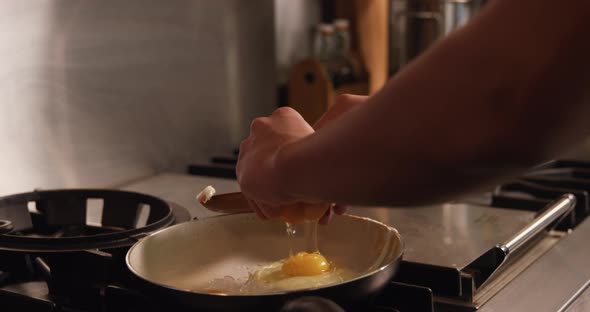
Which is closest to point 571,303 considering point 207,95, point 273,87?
point 207,95

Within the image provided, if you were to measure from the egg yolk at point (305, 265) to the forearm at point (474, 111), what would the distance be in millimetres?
247

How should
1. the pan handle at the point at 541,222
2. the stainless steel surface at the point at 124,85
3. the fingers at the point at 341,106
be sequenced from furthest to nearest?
the stainless steel surface at the point at 124,85 < the pan handle at the point at 541,222 < the fingers at the point at 341,106

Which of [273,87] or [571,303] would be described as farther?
[273,87]

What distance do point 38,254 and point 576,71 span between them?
21.4 inches

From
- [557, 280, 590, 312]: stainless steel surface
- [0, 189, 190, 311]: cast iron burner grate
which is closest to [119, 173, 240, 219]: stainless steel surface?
[0, 189, 190, 311]: cast iron burner grate

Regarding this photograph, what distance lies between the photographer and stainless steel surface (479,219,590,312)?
2.38 feet

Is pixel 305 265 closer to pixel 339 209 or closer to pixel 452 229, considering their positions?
pixel 339 209

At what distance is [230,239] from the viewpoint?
0.81m

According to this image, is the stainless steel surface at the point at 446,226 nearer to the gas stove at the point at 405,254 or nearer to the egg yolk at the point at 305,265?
the gas stove at the point at 405,254

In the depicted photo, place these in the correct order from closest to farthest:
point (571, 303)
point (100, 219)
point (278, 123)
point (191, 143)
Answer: point (278, 123)
point (571, 303)
point (100, 219)
point (191, 143)

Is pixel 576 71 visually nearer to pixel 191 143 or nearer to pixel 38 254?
pixel 38 254

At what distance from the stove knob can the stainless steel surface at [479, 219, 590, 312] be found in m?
0.21

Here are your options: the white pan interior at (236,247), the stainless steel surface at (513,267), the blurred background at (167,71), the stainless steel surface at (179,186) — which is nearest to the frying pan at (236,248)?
the white pan interior at (236,247)

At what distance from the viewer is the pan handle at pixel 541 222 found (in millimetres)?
808
